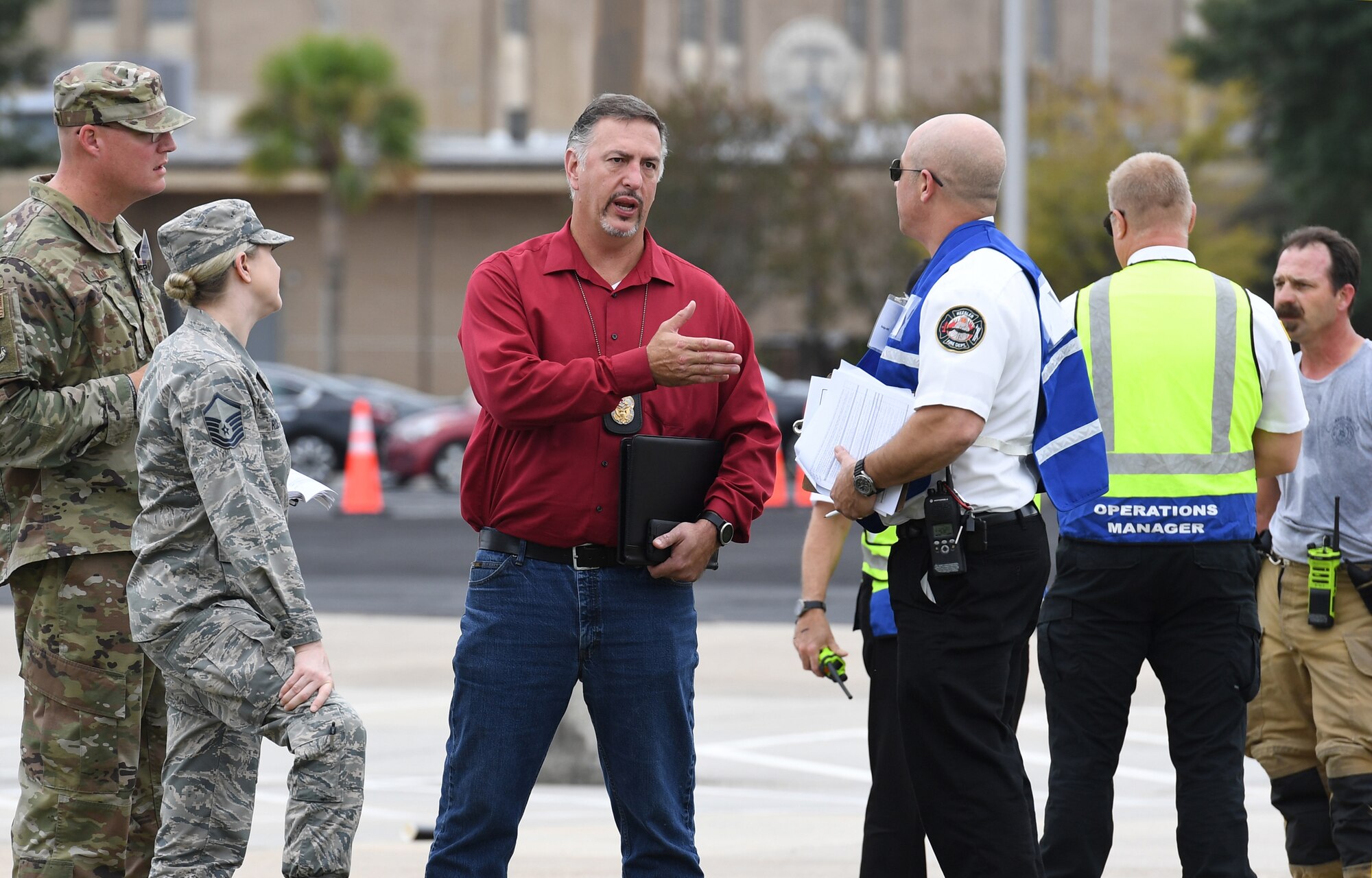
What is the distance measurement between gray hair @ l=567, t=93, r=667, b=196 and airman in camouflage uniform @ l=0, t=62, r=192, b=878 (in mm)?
1119

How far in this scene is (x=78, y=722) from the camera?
464 centimetres

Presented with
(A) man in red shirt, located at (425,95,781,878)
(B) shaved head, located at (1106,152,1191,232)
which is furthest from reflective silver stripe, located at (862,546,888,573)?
(B) shaved head, located at (1106,152,1191,232)

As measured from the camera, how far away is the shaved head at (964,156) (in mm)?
4621

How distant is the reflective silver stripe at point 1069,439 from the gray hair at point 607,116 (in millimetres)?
1192

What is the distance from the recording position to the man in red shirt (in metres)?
4.49

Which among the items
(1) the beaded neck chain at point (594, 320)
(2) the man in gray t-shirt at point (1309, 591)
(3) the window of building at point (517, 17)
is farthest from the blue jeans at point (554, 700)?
(3) the window of building at point (517, 17)

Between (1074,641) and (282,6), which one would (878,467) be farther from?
(282,6)

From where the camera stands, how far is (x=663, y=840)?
4.53 m

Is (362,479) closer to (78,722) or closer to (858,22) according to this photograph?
(78,722)

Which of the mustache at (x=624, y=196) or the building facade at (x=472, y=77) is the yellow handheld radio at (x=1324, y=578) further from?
the building facade at (x=472, y=77)

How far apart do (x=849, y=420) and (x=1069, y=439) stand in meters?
0.56

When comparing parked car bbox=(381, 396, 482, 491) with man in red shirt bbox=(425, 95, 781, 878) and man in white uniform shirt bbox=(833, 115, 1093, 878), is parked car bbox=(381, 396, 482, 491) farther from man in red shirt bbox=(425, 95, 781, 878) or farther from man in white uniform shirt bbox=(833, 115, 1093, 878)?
man in white uniform shirt bbox=(833, 115, 1093, 878)

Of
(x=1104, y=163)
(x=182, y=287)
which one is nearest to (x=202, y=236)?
(x=182, y=287)

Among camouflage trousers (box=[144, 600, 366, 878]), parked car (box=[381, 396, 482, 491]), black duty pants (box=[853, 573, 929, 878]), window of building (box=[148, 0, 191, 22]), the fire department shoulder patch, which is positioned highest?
window of building (box=[148, 0, 191, 22])
